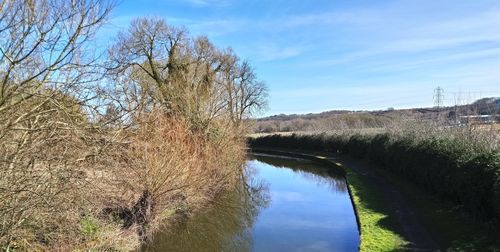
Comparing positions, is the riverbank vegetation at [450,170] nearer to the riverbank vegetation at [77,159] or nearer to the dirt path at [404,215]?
the dirt path at [404,215]

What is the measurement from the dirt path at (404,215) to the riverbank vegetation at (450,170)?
1.15ft

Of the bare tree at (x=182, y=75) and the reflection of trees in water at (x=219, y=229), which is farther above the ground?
the bare tree at (x=182, y=75)

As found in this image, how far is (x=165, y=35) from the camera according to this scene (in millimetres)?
30984

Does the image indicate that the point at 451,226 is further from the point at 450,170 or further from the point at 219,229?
the point at 219,229

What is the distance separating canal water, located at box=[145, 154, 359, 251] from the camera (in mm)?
12820

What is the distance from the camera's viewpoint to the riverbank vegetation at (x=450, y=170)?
10227 millimetres

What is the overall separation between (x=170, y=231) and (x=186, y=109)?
820 cm

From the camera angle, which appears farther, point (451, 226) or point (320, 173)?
point (320, 173)

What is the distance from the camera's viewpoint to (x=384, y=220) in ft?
41.3

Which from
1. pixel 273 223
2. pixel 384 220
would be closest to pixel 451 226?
pixel 384 220

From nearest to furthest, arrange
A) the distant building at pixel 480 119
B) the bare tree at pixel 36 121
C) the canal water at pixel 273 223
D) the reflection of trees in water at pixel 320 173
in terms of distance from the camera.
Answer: the bare tree at pixel 36 121 → the canal water at pixel 273 223 → the distant building at pixel 480 119 → the reflection of trees in water at pixel 320 173

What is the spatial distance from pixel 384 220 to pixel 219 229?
5.51m

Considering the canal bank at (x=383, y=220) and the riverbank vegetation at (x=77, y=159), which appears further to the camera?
the canal bank at (x=383, y=220)

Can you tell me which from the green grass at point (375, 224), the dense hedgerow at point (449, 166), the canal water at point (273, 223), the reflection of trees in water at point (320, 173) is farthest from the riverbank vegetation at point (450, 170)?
the canal water at point (273, 223)
